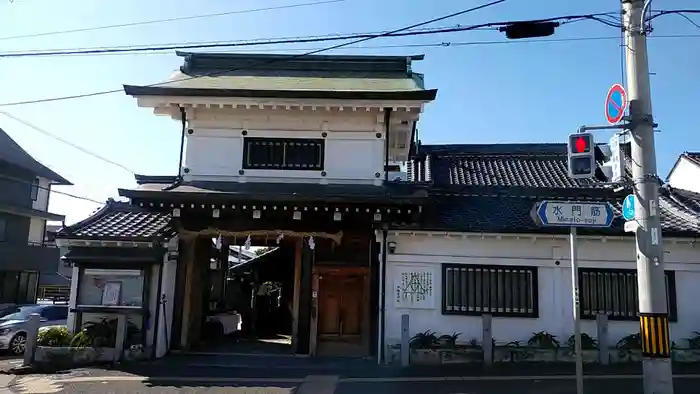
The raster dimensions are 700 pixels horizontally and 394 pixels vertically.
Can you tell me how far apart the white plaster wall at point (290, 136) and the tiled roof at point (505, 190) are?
2.21 m

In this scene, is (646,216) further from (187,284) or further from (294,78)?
(187,284)

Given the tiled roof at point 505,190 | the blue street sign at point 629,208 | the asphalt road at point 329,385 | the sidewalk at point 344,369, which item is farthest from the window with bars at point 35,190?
the blue street sign at point 629,208

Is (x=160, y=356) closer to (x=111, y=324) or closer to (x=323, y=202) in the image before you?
(x=111, y=324)

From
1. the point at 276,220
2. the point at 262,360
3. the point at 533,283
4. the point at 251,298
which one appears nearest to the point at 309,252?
the point at 276,220

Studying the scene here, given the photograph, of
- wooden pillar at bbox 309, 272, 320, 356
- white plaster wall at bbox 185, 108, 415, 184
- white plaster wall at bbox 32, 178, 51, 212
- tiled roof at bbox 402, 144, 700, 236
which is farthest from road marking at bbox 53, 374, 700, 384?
white plaster wall at bbox 32, 178, 51, 212

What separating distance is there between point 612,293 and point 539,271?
5.99ft

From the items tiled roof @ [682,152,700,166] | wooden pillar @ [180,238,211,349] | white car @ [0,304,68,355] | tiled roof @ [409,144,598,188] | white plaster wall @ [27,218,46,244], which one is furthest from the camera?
white plaster wall @ [27,218,46,244]

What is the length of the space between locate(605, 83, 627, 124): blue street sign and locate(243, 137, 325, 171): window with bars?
24.7 ft

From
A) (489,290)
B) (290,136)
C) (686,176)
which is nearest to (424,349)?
(489,290)

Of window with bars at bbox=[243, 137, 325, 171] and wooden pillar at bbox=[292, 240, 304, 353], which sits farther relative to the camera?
window with bars at bbox=[243, 137, 325, 171]

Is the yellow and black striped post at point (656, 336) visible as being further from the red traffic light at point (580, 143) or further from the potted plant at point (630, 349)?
the potted plant at point (630, 349)

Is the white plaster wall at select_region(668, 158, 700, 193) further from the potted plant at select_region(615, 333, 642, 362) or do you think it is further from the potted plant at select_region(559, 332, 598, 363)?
the potted plant at select_region(559, 332, 598, 363)

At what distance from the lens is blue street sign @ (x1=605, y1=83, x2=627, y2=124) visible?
8.22 m

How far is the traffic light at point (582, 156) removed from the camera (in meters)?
7.97
